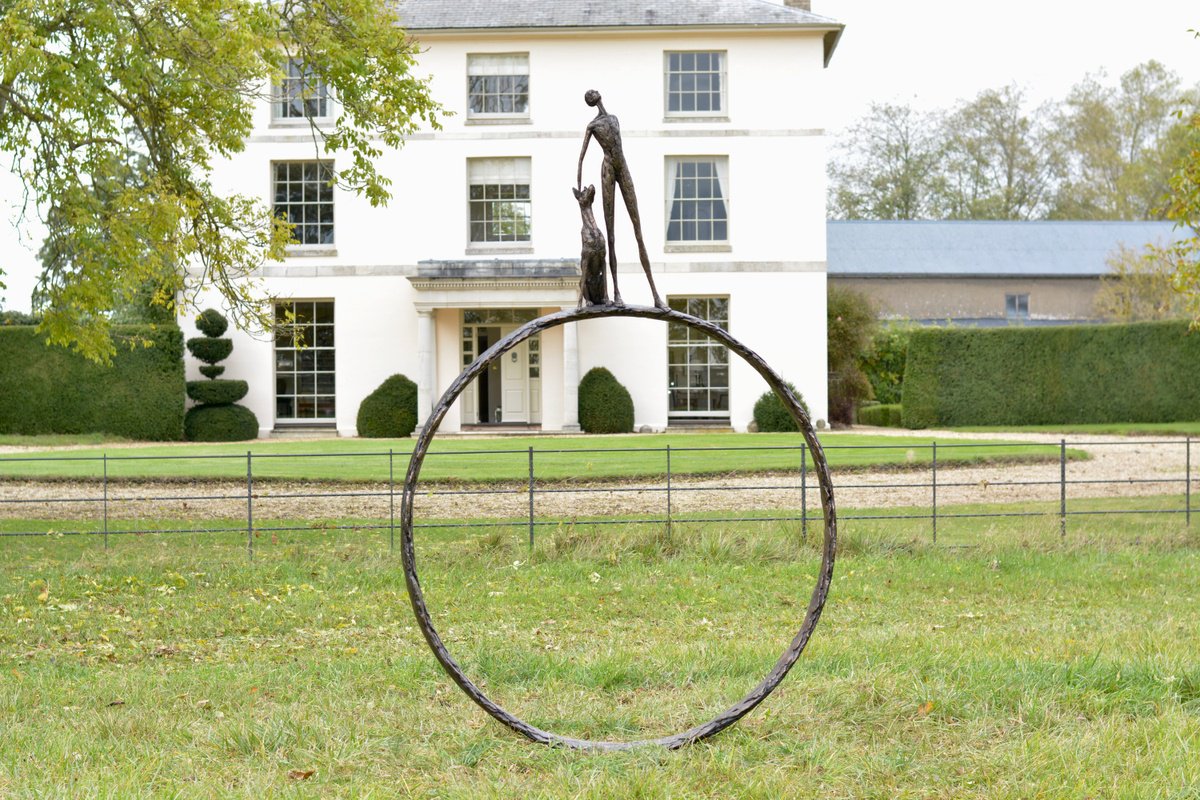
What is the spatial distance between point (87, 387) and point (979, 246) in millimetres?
36332

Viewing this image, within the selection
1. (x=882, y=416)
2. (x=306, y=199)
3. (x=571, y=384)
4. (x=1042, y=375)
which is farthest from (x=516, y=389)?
(x=1042, y=375)

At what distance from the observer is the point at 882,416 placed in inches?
1430

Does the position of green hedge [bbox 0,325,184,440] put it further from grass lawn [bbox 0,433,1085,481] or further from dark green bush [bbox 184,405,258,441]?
grass lawn [bbox 0,433,1085,481]

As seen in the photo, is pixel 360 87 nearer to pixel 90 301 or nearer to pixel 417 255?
pixel 90 301

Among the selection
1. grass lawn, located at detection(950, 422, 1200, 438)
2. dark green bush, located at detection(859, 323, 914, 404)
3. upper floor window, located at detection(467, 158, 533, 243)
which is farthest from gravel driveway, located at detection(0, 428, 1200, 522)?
dark green bush, located at detection(859, 323, 914, 404)

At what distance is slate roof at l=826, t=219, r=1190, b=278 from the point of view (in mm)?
48750

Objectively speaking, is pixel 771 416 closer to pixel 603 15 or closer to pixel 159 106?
pixel 603 15

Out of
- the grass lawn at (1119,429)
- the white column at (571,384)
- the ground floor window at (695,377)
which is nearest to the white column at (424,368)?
the white column at (571,384)

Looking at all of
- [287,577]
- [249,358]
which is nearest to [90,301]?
[287,577]

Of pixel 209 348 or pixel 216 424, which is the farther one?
pixel 209 348

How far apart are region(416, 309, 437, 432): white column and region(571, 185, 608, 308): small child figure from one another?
24295mm

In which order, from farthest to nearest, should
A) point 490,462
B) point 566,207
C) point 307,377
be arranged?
point 566,207, point 307,377, point 490,462

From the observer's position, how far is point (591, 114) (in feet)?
97.0

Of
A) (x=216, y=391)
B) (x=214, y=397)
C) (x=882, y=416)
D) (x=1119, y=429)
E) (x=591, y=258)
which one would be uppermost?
(x=591, y=258)
